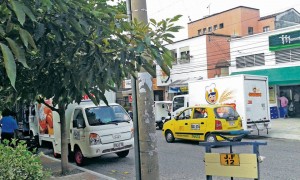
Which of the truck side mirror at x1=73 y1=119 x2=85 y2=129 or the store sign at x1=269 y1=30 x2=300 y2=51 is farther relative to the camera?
the store sign at x1=269 y1=30 x2=300 y2=51

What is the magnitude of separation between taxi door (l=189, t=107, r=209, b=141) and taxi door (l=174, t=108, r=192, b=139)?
24 cm

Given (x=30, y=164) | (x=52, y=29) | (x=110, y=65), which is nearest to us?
(x=52, y=29)

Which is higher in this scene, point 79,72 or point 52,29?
point 52,29

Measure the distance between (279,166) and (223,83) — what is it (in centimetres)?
780

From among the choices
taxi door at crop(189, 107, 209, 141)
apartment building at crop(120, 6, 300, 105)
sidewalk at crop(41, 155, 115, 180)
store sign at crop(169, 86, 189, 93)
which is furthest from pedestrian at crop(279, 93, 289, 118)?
sidewalk at crop(41, 155, 115, 180)

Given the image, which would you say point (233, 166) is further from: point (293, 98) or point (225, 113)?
point (293, 98)

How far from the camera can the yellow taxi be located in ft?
43.2

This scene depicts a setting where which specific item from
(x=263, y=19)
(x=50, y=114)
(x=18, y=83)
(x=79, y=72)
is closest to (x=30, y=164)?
(x=18, y=83)

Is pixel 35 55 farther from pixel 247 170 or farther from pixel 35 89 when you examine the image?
pixel 247 170

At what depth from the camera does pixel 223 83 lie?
16391mm

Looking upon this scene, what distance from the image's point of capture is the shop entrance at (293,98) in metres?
23.7

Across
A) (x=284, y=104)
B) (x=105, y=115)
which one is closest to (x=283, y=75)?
(x=284, y=104)

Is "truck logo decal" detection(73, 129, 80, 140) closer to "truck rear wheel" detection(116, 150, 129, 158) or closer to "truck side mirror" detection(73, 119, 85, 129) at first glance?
"truck side mirror" detection(73, 119, 85, 129)

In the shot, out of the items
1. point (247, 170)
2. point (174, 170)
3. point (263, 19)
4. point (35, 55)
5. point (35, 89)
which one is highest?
point (263, 19)
